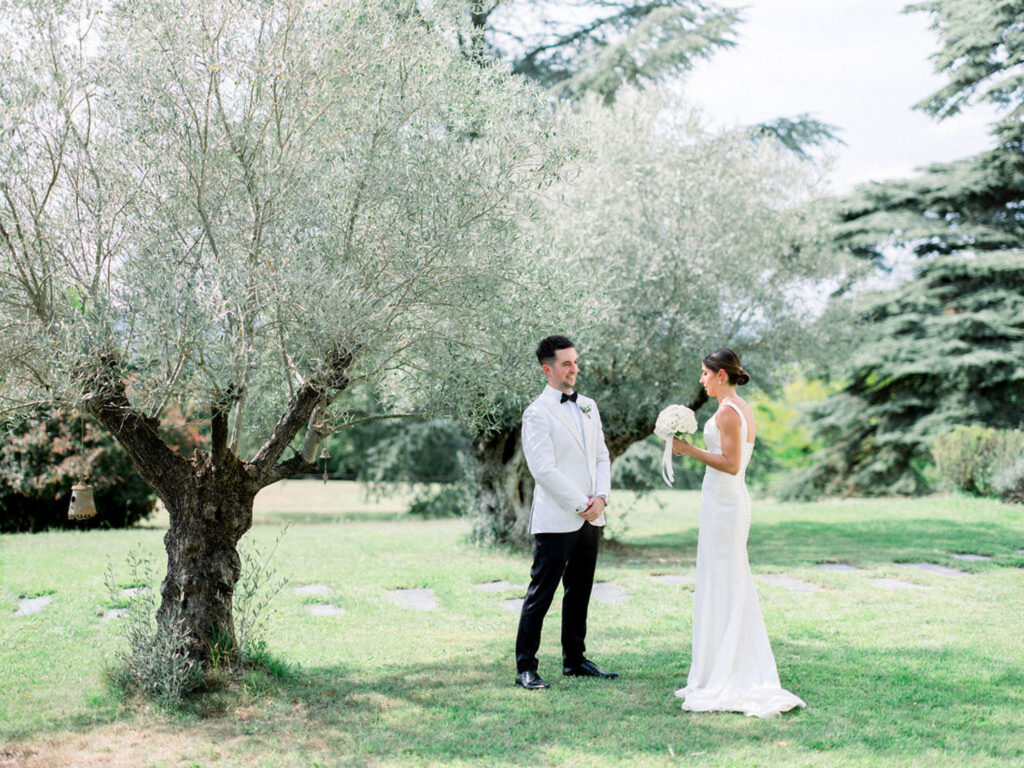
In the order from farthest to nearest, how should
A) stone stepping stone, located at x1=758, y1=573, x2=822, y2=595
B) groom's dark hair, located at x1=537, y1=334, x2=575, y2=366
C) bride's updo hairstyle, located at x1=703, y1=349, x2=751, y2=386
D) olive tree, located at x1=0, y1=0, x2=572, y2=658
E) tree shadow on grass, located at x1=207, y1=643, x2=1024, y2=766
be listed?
stone stepping stone, located at x1=758, y1=573, x2=822, y2=595, groom's dark hair, located at x1=537, y1=334, x2=575, y2=366, bride's updo hairstyle, located at x1=703, y1=349, x2=751, y2=386, olive tree, located at x1=0, y1=0, x2=572, y2=658, tree shadow on grass, located at x1=207, y1=643, x2=1024, y2=766

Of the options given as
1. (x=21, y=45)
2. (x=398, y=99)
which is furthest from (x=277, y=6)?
(x=21, y=45)

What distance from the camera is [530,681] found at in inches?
218

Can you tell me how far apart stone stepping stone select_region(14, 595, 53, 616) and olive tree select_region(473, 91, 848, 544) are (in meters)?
5.63

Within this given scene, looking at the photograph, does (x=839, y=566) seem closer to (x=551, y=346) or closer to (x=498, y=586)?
(x=498, y=586)

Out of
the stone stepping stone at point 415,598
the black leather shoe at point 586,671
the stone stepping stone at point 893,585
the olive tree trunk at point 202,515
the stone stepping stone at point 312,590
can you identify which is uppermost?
the olive tree trunk at point 202,515

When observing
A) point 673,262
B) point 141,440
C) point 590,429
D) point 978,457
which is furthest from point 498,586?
point 978,457

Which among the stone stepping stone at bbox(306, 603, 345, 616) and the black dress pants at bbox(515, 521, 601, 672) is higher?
the black dress pants at bbox(515, 521, 601, 672)

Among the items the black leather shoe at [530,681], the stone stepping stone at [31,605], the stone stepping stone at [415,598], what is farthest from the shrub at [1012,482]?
the stone stepping stone at [31,605]

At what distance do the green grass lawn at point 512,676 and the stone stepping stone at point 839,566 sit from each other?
8.9 inches

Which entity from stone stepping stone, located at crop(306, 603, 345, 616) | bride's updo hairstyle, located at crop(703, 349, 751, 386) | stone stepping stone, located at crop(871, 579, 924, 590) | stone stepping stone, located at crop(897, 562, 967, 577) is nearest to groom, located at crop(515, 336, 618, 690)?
bride's updo hairstyle, located at crop(703, 349, 751, 386)

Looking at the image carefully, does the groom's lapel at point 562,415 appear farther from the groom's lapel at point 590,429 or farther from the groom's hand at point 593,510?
the groom's hand at point 593,510

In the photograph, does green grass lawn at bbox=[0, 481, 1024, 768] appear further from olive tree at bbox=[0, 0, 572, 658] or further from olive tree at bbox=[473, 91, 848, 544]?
olive tree at bbox=[473, 91, 848, 544]

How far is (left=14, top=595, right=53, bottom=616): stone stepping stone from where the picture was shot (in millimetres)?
7984

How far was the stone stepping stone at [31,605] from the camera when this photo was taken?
7984mm
